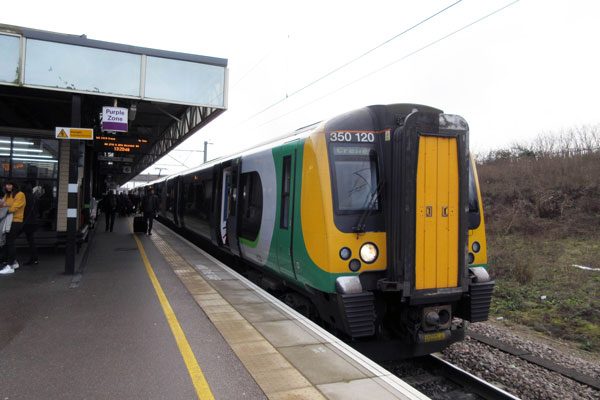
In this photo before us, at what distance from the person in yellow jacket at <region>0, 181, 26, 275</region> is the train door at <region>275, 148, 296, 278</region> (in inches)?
218

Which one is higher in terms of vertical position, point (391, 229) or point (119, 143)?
point (119, 143)

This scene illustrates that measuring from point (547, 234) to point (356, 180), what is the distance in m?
12.6

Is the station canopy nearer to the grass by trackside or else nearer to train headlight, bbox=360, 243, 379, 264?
train headlight, bbox=360, 243, 379, 264

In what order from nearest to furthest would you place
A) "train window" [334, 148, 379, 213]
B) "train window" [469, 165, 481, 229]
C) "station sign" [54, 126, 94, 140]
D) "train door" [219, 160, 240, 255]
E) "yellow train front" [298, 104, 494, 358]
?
"yellow train front" [298, 104, 494, 358]
"train window" [334, 148, 379, 213]
"train window" [469, 165, 481, 229]
"station sign" [54, 126, 94, 140]
"train door" [219, 160, 240, 255]

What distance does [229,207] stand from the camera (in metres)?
9.13

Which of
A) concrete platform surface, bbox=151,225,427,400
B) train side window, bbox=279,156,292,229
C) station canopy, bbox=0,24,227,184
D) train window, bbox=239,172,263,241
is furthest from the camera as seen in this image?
station canopy, bbox=0,24,227,184

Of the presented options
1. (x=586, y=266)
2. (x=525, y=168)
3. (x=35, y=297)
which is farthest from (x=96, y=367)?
(x=525, y=168)

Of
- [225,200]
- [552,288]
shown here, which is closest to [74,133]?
[225,200]

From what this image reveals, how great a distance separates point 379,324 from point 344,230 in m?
1.22

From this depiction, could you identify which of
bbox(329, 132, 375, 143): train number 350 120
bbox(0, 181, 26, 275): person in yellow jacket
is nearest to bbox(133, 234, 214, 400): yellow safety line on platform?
bbox(329, 132, 375, 143): train number 350 120

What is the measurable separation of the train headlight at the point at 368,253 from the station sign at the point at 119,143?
44.0 ft

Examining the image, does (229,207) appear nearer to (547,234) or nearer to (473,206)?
(473,206)

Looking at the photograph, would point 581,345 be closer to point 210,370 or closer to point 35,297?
point 210,370

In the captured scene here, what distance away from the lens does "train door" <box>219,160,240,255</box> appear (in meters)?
8.72
